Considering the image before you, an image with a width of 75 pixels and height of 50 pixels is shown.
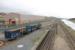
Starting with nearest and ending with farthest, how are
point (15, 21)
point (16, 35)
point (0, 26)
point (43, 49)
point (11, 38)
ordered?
point (43, 49)
point (11, 38)
point (16, 35)
point (0, 26)
point (15, 21)

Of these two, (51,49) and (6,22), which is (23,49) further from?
(6,22)

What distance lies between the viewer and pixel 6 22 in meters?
40.2

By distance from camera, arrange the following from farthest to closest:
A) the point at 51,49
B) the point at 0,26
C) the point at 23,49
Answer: the point at 0,26 < the point at 51,49 < the point at 23,49

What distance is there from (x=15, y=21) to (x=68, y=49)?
22254 millimetres

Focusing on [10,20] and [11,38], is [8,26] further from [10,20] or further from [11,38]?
[11,38]

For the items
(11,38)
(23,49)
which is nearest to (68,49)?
(23,49)

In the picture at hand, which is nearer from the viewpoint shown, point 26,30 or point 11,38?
point 11,38

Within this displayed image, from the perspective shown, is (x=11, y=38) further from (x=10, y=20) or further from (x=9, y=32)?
(x=10, y=20)

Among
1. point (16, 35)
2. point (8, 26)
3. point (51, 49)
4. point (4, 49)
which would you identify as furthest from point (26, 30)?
point (4, 49)

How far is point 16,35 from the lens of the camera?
100 feet

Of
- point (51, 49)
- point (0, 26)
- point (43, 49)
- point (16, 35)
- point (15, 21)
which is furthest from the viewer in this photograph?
point (15, 21)

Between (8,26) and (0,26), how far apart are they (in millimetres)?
1684

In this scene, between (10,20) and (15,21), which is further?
(15,21)

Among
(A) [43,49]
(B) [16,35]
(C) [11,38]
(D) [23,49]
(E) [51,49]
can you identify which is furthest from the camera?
(B) [16,35]
